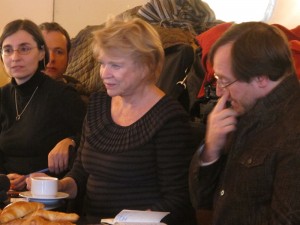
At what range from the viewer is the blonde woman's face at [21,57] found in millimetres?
2238

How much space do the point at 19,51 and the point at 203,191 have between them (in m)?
1.09

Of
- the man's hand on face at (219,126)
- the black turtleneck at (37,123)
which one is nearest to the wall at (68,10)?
the black turtleneck at (37,123)

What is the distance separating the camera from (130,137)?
1.68m

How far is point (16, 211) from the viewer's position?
3.86 feet

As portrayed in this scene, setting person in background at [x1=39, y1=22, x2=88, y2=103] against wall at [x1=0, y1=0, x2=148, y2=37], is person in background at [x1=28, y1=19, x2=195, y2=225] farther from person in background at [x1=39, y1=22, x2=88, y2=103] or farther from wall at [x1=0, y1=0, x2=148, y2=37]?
wall at [x1=0, y1=0, x2=148, y2=37]

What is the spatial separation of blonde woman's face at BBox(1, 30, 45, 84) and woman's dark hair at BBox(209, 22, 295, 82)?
113 centimetres

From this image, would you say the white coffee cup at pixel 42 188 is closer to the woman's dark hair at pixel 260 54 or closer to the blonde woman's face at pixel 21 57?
the woman's dark hair at pixel 260 54

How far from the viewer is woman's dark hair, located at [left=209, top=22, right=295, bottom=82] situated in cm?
134

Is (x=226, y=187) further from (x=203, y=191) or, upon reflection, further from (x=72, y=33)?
(x=72, y=33)

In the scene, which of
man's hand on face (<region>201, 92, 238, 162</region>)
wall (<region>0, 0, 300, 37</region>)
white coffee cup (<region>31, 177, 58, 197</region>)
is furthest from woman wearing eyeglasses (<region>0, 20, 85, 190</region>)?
wall (<region>0, 0, 300, 37</region>)

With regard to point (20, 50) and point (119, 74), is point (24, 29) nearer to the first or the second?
point (20, 50)

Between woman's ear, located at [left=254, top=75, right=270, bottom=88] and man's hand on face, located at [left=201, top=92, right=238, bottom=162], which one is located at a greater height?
woman's ear, located at [left=254, top=75, right=270, bottom=88]

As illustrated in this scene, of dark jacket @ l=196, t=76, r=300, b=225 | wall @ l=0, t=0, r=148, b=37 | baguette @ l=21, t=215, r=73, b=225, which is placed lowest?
baguette @ l=21, t=215, r=73, b=225

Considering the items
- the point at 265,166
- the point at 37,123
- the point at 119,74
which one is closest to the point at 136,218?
the point at 265,166
